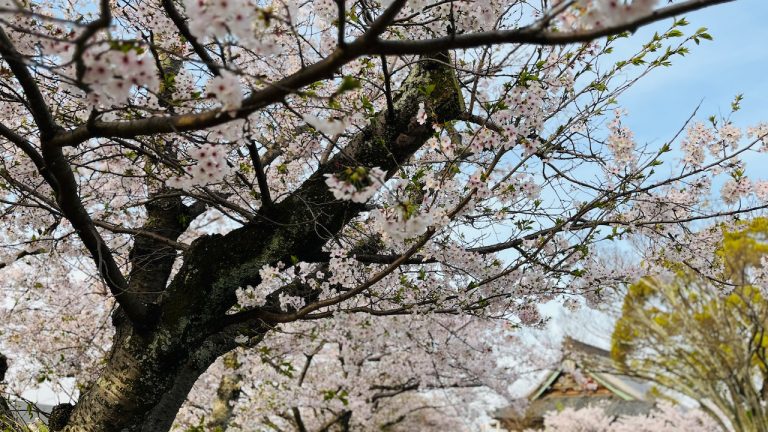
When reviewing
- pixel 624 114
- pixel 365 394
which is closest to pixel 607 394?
pixel 365 394

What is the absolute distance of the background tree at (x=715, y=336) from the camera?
12336 millimetres

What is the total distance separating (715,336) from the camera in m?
12.7

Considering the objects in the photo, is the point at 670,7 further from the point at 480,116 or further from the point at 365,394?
the point at 365,394

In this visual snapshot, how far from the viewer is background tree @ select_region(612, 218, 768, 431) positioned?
12336 mm

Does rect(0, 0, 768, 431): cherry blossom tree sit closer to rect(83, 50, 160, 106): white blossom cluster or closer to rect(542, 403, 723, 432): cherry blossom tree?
rect(83, 50, 160, 106): white blossom cluster

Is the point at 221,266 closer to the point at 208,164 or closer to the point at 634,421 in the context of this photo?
the point at 208,164

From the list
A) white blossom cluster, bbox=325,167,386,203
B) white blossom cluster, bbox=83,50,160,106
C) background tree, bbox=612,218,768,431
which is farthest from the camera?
background tree, bbox=612,218,768,431

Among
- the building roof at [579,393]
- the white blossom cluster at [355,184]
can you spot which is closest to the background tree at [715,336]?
Answer: the building roof at [579,393]

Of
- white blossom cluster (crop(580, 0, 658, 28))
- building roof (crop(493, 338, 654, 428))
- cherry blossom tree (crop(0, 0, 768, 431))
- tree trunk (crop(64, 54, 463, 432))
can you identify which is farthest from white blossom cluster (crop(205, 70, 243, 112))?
building roof (crop(493, 338, 654, 428))

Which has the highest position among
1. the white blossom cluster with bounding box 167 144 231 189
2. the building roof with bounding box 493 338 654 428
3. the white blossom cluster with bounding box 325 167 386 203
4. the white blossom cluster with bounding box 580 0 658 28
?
the building roof with bounding box 493 338 654 428

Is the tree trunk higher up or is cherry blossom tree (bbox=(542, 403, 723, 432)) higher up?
the tree trunk

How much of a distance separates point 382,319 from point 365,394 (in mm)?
4804

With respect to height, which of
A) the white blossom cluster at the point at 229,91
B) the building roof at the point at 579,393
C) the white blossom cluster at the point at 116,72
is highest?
the building roof at the point at 579,393

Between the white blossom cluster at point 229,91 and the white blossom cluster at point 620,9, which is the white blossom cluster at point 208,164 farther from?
the white blossom cluster at point 620,9
